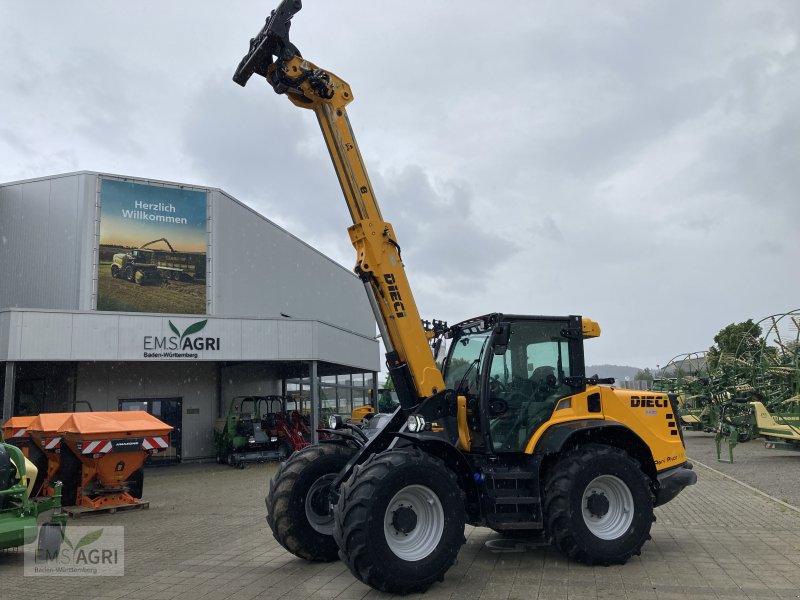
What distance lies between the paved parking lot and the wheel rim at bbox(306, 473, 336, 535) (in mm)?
385

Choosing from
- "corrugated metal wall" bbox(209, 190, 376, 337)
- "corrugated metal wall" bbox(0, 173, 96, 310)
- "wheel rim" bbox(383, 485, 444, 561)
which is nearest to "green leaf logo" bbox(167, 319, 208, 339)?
"corrugated metal wall" bbox(209, 190, 376, 337)

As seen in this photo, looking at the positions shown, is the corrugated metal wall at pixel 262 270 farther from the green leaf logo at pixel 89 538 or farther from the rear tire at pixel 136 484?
the green leaf logo at pixel 89 538

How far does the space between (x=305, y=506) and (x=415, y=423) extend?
149 centimetres

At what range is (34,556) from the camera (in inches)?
304

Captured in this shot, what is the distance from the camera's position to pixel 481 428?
6.62 metres

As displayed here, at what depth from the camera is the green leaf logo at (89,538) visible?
8.52m

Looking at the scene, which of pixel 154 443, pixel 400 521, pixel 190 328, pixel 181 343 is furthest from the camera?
pixel 190 328

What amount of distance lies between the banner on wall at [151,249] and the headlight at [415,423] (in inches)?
667

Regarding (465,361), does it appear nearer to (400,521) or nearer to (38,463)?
(400,521)

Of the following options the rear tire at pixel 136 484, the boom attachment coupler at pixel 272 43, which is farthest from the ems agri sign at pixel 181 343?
the boom attachment coupler at pixel 272 43

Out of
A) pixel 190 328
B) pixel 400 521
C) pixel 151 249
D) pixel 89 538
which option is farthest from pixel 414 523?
pixel 151 249

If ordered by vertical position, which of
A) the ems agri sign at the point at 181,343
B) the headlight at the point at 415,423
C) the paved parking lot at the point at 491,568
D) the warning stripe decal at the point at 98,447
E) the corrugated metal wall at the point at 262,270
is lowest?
the paved parking lot at the point at 491,568

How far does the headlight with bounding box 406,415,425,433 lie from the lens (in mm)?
6414

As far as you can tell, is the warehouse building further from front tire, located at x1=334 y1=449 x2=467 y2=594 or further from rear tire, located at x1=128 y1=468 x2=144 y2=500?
front tire, located at x1=334 y1=449 x2=467 y2=594
